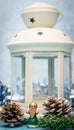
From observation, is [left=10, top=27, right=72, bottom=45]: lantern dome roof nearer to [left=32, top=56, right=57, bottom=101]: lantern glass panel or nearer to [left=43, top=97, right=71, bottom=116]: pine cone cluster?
[left=32, top=56, right=57, bottom=101]: lantern glass panel

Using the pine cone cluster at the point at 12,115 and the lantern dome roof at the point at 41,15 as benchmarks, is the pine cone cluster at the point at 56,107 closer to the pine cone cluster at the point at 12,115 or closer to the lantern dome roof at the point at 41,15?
the pine cone cluster at the point at 12,115

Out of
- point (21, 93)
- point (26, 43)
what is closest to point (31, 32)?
point (26, 43)

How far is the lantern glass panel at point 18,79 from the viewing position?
36.7 inches

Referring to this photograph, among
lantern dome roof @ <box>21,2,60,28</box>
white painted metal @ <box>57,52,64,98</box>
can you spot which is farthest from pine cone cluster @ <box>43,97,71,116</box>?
lantern dome roof @ <box>21,2,60,28</box>

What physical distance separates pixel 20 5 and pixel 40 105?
1.52ft

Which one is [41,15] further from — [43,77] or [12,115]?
[12,115]

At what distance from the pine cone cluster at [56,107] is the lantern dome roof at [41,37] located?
16 centimetres

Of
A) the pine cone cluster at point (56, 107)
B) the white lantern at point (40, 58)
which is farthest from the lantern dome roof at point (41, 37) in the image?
the pine cone cluster at point (56, 107)

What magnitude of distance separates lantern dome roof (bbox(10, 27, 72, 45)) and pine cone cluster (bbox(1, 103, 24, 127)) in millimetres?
191

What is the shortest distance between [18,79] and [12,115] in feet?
0.53

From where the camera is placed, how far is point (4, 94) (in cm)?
116

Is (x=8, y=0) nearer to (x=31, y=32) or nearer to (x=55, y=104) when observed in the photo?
(x=31, y=32)

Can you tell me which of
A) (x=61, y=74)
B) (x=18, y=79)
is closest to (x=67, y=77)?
(x=61, y=74)

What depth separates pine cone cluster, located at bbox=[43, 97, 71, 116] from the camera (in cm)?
84
